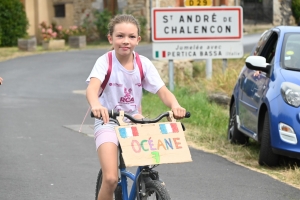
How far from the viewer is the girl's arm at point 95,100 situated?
17.7ft

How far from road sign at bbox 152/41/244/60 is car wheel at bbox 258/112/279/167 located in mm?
8045

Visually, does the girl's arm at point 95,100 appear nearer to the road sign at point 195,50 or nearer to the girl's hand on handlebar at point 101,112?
the girl's hand on handlebar at point 101,112

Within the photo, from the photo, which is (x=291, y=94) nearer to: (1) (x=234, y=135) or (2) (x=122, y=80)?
(1) (x=234, y=135)

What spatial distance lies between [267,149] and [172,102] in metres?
3.42

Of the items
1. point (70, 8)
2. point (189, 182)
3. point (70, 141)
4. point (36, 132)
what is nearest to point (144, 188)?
point (189, 182)

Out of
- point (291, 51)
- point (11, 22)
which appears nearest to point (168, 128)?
point (291, 51)

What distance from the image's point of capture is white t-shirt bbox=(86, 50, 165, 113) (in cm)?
585

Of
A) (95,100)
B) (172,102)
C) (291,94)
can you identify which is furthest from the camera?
(291,94)

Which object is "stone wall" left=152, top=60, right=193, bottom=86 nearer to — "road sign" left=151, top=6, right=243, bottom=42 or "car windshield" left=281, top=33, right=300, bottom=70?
"road sign" left=151, top=6, right=243, bottom=42

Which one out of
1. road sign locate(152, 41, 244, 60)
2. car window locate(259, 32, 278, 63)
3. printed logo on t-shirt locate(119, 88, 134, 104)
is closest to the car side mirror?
car window locate(259, 32, 278, 63)

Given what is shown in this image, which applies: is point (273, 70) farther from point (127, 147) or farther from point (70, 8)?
point (70, 8)

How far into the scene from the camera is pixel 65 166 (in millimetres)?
9266

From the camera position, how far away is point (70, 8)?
35.7 meters

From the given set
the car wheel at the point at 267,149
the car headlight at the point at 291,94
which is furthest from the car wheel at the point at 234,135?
the car headlight at the point at 291,94
